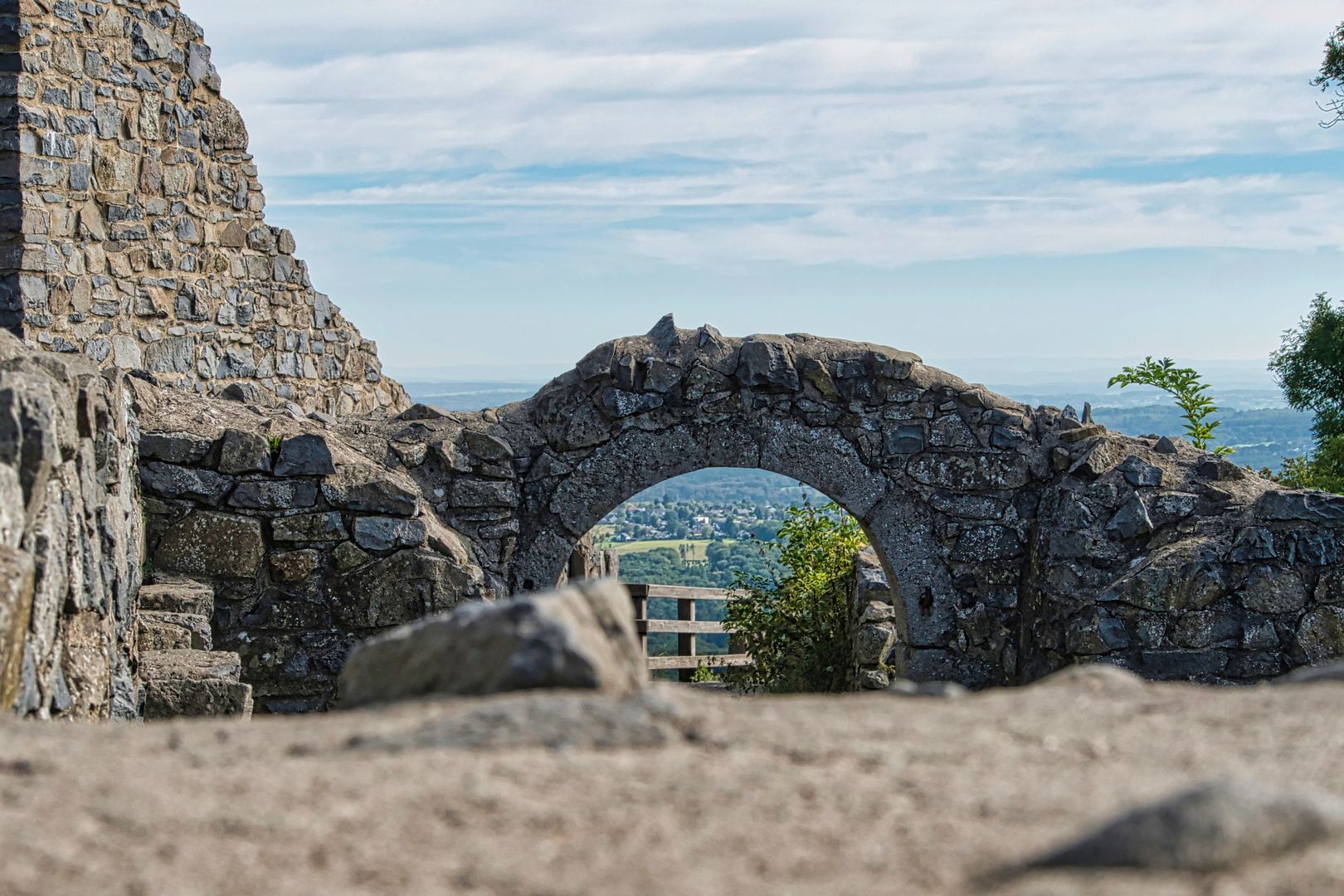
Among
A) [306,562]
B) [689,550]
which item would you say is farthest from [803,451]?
[689,550]

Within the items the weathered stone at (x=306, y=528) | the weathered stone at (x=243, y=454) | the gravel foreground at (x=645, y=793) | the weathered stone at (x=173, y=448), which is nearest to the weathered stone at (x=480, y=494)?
the weathered stone at (x=306, y=528)

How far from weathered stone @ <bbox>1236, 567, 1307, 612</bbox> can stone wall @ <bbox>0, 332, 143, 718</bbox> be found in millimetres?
4812

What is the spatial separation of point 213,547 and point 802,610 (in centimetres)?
440

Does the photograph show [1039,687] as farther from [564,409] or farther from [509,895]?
[564,409]

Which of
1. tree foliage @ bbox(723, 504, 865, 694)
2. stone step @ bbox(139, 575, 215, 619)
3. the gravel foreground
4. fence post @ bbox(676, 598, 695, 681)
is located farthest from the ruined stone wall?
the gravel foreground

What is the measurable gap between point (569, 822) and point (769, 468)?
489 cm

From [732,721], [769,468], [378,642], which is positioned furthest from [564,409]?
[732,721]

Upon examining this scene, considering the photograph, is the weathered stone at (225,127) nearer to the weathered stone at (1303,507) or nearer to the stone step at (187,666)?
the stone step at (187,666)

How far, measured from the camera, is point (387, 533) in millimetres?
5809

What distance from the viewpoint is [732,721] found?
7.04ft

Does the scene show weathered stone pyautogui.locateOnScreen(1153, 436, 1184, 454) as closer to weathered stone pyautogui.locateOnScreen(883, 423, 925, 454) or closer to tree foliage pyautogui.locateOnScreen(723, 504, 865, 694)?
weathered stone pyautogui.locateOnScreen(883, 423, 925, 454)

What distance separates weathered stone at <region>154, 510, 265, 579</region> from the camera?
563cm

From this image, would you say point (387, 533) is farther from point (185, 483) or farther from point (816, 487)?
point (816, 487)

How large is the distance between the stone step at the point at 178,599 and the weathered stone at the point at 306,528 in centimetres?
46
